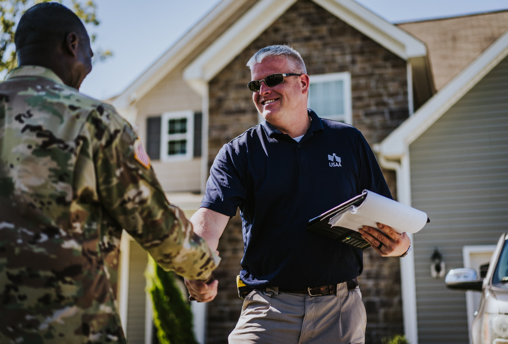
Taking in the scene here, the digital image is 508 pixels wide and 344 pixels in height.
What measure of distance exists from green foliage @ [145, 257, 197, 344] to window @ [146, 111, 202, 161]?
13.3ft

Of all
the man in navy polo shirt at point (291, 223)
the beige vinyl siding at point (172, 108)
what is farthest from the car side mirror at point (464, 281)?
the beige vinyl siding at point (172, 108)

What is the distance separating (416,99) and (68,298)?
531 inches

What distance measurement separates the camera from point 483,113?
36.1ft

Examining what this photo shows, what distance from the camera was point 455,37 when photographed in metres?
15.5

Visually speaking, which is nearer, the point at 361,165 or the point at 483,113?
the point at 361,165

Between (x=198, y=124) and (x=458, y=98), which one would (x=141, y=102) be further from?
(x=458, y=98)

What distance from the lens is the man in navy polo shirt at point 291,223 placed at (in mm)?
3088

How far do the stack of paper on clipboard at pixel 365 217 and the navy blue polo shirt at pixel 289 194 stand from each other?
0.14 metres

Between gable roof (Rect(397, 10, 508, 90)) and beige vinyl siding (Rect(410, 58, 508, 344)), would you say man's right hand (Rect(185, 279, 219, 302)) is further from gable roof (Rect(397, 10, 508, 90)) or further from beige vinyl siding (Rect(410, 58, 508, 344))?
gable roof (Rect(397, 10, 508, 90))

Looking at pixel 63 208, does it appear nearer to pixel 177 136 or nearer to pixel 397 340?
pixel 397 340

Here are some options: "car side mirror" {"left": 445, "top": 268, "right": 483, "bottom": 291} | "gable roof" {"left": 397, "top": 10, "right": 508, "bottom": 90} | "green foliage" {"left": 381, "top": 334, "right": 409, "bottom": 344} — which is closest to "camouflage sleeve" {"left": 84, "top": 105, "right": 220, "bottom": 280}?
"car side mirror" {"left": 445, "top": 268, "right": 483, "bottom": 291}

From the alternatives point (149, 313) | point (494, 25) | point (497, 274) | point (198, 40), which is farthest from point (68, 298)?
point (494, 25)

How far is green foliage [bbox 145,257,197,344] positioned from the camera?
37.1 ft

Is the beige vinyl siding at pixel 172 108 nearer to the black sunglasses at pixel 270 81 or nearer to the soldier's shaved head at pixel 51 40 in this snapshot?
the black sunglasses at pixel 270 81
